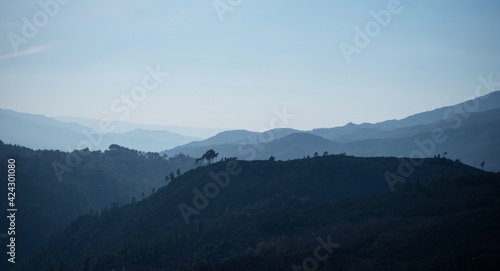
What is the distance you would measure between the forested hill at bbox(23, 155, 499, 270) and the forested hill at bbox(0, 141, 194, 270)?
16.6m

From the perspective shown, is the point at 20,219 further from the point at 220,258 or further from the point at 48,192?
A: the point at 220,258

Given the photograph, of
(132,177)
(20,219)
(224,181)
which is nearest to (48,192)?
(20,219)

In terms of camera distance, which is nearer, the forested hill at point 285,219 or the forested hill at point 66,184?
the forested hill at point 285,219

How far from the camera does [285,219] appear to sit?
5047 centimetres

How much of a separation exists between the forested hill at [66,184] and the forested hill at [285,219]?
1657cm

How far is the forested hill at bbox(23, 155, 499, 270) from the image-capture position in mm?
33969

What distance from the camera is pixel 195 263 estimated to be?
41.1 metres

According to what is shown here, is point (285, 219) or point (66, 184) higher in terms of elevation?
point (66, 184)

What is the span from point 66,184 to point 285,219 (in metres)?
83.1

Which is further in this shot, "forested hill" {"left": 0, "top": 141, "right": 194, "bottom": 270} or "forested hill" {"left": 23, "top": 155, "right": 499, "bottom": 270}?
"forested hill" {"left": 0, "top": 141, "right": 194, "bottom": 270}

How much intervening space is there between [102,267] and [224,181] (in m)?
32.8

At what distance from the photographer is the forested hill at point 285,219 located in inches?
1337

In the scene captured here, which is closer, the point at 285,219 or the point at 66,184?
the point at 285,219

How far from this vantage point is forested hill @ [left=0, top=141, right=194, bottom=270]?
299ft
